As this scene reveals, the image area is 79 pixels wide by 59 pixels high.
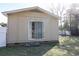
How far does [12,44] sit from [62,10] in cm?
1101

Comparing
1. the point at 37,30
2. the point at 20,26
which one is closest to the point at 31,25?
the point at 37,30

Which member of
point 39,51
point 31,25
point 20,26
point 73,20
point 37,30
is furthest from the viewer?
point 73,20

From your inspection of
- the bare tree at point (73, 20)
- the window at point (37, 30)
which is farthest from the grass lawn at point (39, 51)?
the bare tree at point (73, 20)

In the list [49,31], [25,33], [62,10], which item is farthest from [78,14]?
[25,33]

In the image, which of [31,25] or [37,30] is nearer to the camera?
[31,25]

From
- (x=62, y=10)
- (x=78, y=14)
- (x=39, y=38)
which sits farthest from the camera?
(x=62, y=10)

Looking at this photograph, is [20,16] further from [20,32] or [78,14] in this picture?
[78,14]

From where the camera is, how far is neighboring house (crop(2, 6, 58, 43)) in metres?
11.6

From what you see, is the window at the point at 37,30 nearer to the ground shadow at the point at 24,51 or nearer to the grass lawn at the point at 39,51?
the grass lawn at the point at 39,51

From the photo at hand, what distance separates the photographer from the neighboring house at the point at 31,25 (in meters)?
11.6

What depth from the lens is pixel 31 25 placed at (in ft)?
39.3

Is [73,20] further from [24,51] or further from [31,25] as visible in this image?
[24,51]

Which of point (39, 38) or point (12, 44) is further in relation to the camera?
point (39, 38)

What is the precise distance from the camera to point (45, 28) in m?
12.1
